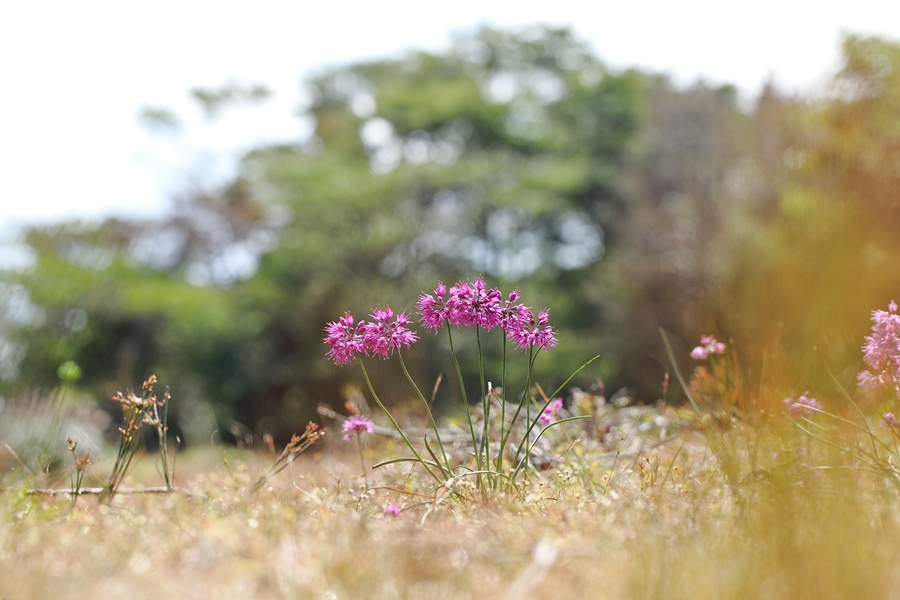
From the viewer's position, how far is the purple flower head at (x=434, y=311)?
2471mm

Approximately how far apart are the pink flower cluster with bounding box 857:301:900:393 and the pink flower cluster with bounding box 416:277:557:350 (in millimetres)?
1210

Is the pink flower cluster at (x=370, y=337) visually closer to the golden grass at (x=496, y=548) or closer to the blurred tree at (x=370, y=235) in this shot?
the golden grass at (x=496, y=548)

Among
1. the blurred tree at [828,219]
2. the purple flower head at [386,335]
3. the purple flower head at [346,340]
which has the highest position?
the blurred tree at [828,219]

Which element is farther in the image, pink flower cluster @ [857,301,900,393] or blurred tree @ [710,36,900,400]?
blurred tree @ [710,36,900,400]

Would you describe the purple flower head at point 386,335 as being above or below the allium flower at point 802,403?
below

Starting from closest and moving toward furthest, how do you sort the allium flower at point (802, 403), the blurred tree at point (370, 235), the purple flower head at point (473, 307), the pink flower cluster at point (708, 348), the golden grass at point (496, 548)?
the golden grass at point (496, 548), the purple flower head at point (473, 307), the allium flower at point (802, 403), the pink flower cluster at point (708, 348), the blurred tree at point (370, 235)

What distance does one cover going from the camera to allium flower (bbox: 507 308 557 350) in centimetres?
246

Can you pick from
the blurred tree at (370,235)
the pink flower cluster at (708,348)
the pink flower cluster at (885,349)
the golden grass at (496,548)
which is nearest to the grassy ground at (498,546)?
the golden grass at (496,548)

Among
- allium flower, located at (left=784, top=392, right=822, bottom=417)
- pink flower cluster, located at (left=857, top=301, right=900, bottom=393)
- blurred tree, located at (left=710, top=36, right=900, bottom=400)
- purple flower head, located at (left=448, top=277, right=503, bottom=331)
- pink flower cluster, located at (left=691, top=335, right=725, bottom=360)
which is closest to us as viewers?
purple flower head, located at (left=448, top=277, right=503, bottom=331)

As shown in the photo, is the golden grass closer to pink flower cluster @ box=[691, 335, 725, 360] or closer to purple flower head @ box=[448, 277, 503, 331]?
purple flower head @ box=[448, 277, 503, 331]

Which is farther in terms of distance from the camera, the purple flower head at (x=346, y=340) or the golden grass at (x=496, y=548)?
the purple flower head at (x=346, y=340)

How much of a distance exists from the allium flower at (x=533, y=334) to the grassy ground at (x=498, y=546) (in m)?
0.51

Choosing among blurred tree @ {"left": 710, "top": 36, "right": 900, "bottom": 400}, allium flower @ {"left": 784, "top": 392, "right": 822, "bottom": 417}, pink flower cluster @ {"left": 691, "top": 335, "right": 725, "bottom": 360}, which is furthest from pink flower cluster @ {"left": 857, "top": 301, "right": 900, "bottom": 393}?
blurred tree @ {"left": 710, "top": 36, "right": 900, "bottom": 400}

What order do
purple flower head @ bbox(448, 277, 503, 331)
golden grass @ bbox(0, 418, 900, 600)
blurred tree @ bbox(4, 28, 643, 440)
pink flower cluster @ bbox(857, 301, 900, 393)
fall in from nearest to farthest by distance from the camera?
1. golden grass @ bbox(0, 418, 900, 600)
2. purple flower head @ bbox(448, 277, 503, 331)
3. pink flower cluster @ bbox(857, 301, 900, 393)
4. blurred tree @ bbox(4, 28, 643, 440)
